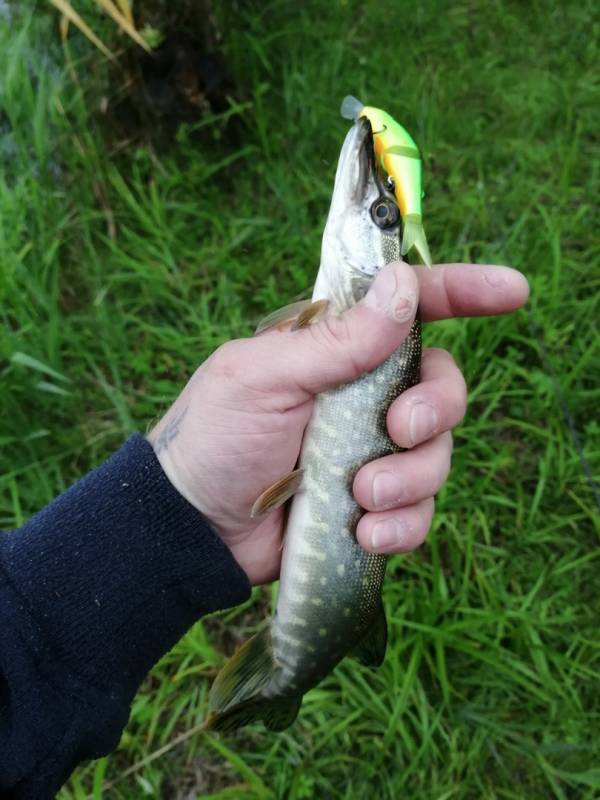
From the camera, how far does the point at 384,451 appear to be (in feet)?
5.27

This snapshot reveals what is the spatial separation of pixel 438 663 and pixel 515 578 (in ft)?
1.43

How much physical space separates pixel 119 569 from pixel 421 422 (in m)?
0.79

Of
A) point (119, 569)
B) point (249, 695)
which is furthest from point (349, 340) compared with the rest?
point (249, 695)

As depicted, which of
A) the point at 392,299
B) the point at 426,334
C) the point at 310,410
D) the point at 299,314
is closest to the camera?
the point at 392,299

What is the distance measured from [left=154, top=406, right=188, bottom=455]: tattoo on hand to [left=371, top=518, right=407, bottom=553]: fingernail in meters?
0.56

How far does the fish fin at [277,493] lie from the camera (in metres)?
1.47

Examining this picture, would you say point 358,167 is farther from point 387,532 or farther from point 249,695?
point 249,695

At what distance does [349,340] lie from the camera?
1455 millimetres

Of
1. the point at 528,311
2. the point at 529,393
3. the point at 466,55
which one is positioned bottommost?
the point at 529,393

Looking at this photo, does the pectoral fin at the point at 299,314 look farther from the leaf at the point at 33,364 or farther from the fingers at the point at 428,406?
the leaf at the point at 33,364

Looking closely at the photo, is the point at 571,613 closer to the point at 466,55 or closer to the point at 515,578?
the point at 515,578

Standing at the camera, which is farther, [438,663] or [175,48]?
[175,48]

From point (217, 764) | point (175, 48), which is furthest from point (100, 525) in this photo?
point (175, 48)

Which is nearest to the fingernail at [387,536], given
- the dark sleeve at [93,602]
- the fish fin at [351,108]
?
the dark sleeve at [93,602]
